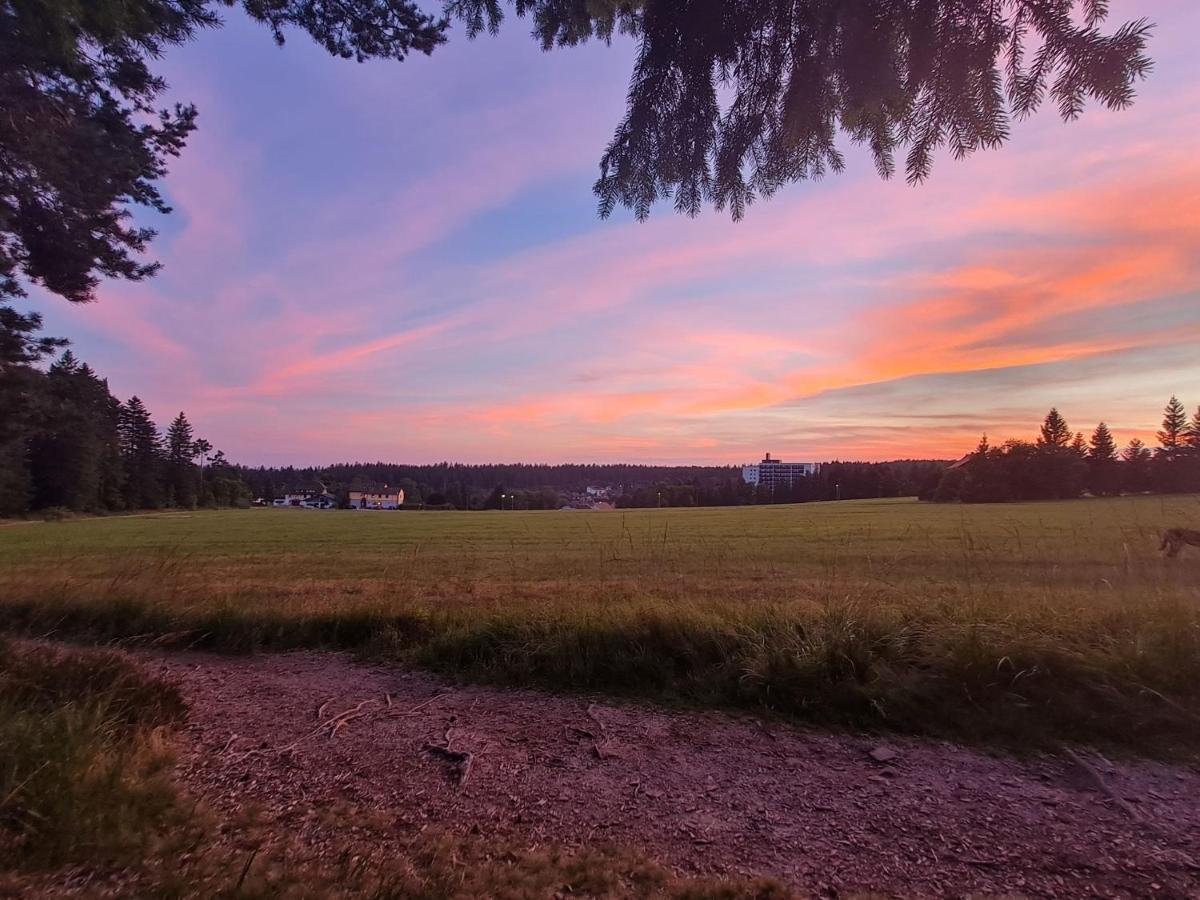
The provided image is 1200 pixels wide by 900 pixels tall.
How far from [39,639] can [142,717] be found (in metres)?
2.69

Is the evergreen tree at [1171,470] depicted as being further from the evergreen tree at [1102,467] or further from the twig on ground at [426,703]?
the twig on ground at [426,703]

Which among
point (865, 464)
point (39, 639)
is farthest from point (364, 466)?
point (39, 639)

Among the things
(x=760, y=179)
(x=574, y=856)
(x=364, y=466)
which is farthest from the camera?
(x=364, y=466)

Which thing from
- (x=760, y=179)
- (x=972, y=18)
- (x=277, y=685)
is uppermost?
(x=972, y=18)

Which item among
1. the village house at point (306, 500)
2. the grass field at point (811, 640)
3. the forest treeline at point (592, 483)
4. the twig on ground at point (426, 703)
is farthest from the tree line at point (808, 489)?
the twig on ground at point (426, 703)

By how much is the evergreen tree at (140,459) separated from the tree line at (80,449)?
12cm

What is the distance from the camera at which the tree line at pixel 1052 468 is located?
4841 cm

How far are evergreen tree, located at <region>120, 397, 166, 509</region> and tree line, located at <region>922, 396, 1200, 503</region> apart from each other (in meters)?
104

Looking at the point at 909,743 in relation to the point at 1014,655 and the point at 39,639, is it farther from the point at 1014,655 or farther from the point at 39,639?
the point at 39,639

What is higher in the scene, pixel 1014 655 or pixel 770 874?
pixel 1014 655

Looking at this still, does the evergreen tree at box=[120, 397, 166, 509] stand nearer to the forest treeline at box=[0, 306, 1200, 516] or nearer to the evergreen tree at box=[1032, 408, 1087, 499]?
the forest treeline at box=[0, 306, 1200, 516]

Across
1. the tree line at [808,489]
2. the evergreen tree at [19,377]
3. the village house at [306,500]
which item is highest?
the evergreen tree at [19,377]

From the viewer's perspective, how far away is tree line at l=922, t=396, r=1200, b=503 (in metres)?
48.4

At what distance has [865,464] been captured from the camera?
105125 mm
